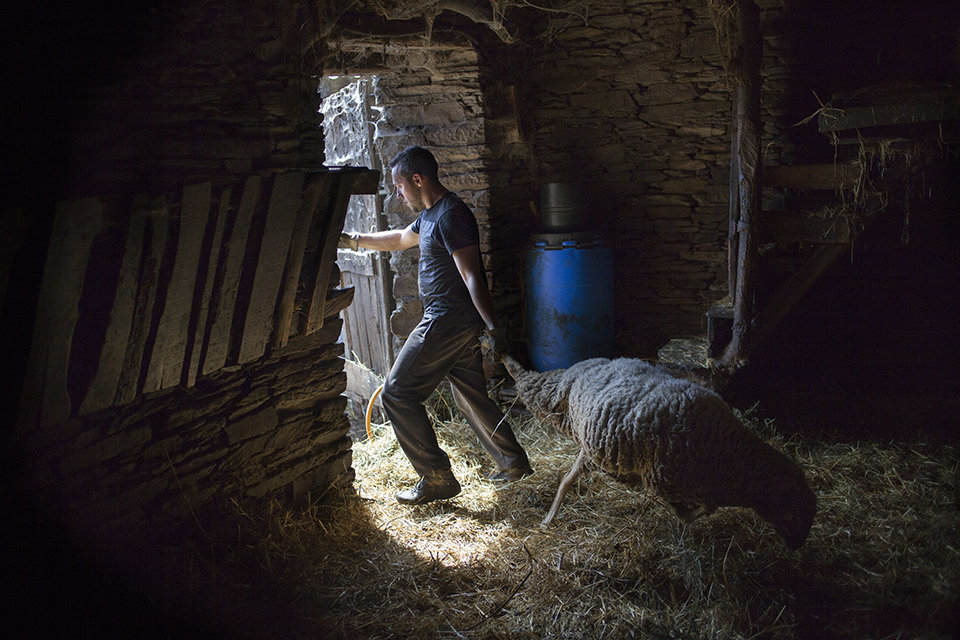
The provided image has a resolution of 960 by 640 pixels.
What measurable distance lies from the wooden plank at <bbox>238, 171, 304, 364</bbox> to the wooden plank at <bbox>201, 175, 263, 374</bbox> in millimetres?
100

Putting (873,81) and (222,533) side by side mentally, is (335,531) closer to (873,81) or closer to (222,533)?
(222,533)

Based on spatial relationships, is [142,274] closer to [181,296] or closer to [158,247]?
[158,247]

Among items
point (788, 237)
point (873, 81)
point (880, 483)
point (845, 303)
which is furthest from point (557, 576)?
point (873, 81)

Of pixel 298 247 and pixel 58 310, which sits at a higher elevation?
pixel 298 247

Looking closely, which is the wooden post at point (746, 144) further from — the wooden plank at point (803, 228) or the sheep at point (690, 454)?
the sheep at point (690, 454)

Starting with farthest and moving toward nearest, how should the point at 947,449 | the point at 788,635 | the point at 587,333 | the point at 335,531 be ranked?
the point at 587,333 → the point at 947,449 → the point at 335,531 → the point at 788,635

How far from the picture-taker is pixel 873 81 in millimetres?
5406

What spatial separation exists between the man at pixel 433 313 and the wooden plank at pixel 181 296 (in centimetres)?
144

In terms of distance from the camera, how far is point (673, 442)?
3.46 meters

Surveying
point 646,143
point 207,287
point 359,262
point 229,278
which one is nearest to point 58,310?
point 207,287

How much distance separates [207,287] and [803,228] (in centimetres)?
389

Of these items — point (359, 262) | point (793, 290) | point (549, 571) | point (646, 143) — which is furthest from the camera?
point (359, 262)

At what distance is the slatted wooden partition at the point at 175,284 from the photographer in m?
2.63

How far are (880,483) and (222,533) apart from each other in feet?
13.7
